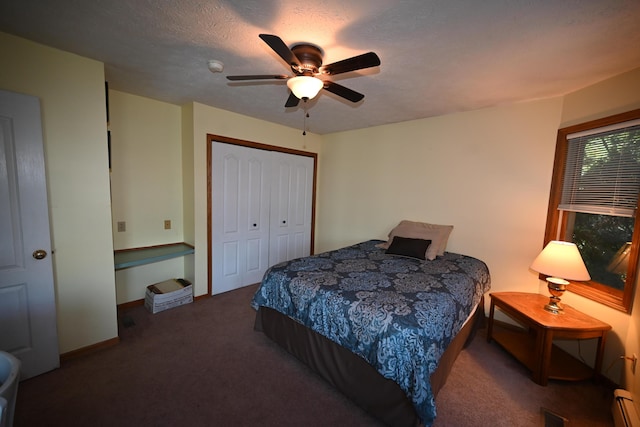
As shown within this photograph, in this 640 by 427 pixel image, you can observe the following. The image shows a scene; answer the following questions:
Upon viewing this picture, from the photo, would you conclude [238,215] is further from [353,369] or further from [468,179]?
[468,179]

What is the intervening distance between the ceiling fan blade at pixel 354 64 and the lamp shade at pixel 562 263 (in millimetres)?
2034

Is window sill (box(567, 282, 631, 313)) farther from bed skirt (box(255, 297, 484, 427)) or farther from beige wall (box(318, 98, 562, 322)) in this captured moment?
bed skirt (box(255, 297, 484, 427))

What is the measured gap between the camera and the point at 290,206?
399 cm

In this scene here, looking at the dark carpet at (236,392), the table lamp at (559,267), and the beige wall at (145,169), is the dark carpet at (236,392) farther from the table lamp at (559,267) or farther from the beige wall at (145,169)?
the beige wall at (145,169)

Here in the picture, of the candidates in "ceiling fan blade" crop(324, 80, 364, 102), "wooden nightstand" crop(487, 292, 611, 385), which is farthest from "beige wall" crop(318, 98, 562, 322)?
"ceiling fan blade" crop(324, 80, 364, 102)

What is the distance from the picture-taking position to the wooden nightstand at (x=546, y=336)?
1.81 m

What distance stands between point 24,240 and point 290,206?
2770 millimetres

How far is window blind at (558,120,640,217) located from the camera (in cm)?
186

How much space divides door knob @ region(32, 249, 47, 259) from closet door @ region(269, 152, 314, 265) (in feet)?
7.70

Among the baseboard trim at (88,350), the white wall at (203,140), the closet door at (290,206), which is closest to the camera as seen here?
the baseboard trim at (88,350)

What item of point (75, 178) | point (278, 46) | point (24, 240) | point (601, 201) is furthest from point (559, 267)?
point (24, 240)

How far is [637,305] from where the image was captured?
5.70 feet

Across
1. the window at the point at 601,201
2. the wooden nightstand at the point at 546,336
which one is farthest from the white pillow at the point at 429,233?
the window at the point at 601,201

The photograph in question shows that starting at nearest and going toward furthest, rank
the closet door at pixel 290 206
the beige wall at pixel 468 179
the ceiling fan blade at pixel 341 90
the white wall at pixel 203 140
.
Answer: the ceiling fan blade at pixel 341 90 → the beige wall at pixel 468 179 → the white wall at pixel 203 140 → the closet door at pixel 290 206
